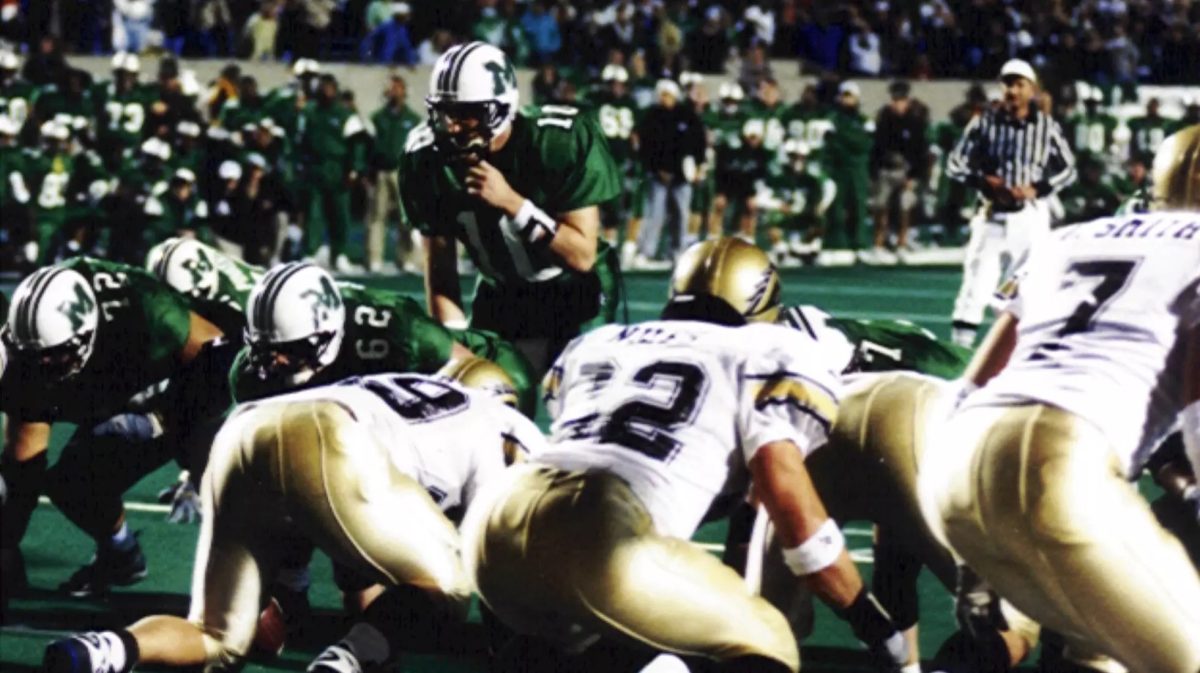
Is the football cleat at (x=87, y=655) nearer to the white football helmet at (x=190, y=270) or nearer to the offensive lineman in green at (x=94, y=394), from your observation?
the offensive lineman in green at (x=94, y=394)

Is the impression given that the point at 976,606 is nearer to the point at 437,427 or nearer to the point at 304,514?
the point at 437,427

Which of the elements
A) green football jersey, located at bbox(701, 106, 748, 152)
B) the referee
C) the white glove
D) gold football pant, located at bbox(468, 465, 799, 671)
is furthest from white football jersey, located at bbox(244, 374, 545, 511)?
green football jersey, located at bbox(701, 106, 748, 152)

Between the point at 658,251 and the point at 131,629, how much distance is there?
14.1 metres

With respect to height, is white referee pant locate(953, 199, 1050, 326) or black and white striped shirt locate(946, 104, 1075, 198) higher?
black and white striped shirt locate(946, 104, 1075, 198)

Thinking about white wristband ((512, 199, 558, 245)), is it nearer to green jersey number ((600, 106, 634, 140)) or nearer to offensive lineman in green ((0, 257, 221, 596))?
offensive lineman in green ((0, 257, 221, 596))

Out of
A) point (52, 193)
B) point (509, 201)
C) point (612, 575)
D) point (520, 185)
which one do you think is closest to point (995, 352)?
point (612, 575)

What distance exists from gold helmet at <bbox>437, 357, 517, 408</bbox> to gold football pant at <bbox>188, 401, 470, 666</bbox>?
3.13 ft

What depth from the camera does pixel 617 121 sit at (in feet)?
64.3

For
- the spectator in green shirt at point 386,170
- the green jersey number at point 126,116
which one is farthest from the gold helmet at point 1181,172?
the green jersey number at point 126,116

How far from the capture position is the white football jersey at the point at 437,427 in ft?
18.1

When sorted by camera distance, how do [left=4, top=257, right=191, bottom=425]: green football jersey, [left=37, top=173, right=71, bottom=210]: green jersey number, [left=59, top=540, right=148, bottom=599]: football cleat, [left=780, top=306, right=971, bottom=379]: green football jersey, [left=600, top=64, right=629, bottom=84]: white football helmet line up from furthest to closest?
[left=600, top=64, right=629, bottom=84]: white football helmet < [left=37, top=173, right=71, bottom=210]: green jersey number < [left=59, top=540, right=148, bottom=599]: football cleat < [left=4, top=257, right=191, bottom=425]: green football jersey < [left=780, top=306, right=971, bottom=379]: green football jersey

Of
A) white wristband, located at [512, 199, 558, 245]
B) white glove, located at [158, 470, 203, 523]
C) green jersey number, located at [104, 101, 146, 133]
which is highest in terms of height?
white wristband, located at [512, 199, 558, 245]

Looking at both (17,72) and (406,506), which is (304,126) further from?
(406,506)

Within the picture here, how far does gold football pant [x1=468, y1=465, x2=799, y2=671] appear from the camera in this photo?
4.58 meters
